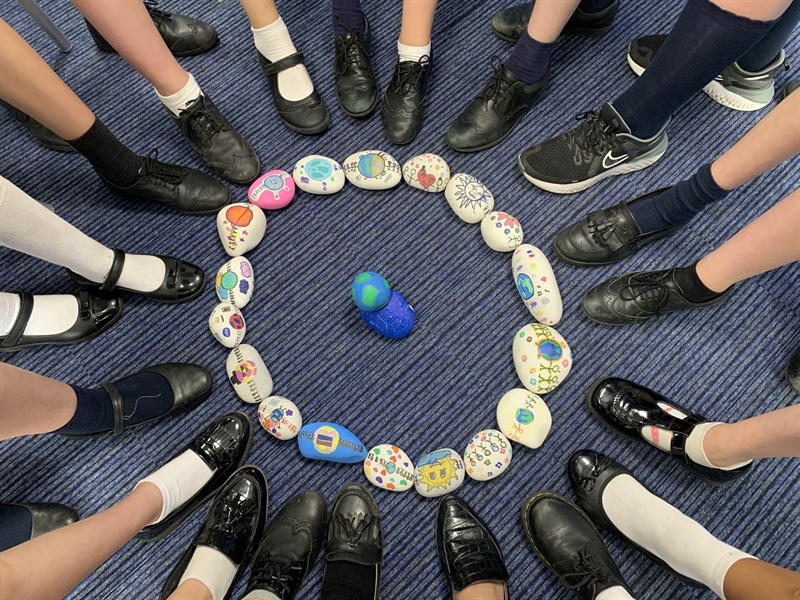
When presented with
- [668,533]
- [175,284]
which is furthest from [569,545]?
[175,284]

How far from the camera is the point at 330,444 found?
40.9 inches

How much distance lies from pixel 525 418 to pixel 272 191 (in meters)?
0.73

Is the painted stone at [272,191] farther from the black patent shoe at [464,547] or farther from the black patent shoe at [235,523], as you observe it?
the black patent shoe at [464,547]

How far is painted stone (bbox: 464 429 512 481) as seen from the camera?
1.03 m

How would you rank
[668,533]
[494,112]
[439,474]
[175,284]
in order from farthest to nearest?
[494,112], [175,284], [439,474], [668,533]

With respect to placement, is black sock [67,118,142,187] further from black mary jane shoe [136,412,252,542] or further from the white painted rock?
the white painted rock

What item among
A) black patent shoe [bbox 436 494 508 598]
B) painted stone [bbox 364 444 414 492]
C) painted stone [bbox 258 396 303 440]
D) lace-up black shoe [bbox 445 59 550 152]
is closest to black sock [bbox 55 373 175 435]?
painted stone [bbox 258 396 303 440]

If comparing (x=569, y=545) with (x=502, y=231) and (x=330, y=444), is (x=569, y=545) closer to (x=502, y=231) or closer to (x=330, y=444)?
(x=330, y=444)

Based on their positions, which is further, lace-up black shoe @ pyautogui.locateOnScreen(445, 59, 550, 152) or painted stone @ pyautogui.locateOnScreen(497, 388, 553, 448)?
lace-up black shoe @ pyautogui.locateOnScreen(445, 59, 550, 152)

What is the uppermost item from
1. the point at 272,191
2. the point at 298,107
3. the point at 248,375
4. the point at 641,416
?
the point at 298,107

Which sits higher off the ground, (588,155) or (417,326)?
(588,155)

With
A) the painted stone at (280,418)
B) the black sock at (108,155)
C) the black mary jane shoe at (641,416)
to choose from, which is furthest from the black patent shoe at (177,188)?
the black mary jane shoe at (641,416)

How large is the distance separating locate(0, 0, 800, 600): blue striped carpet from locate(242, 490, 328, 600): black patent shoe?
42 millimetres

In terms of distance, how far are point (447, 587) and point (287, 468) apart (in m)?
0.38
